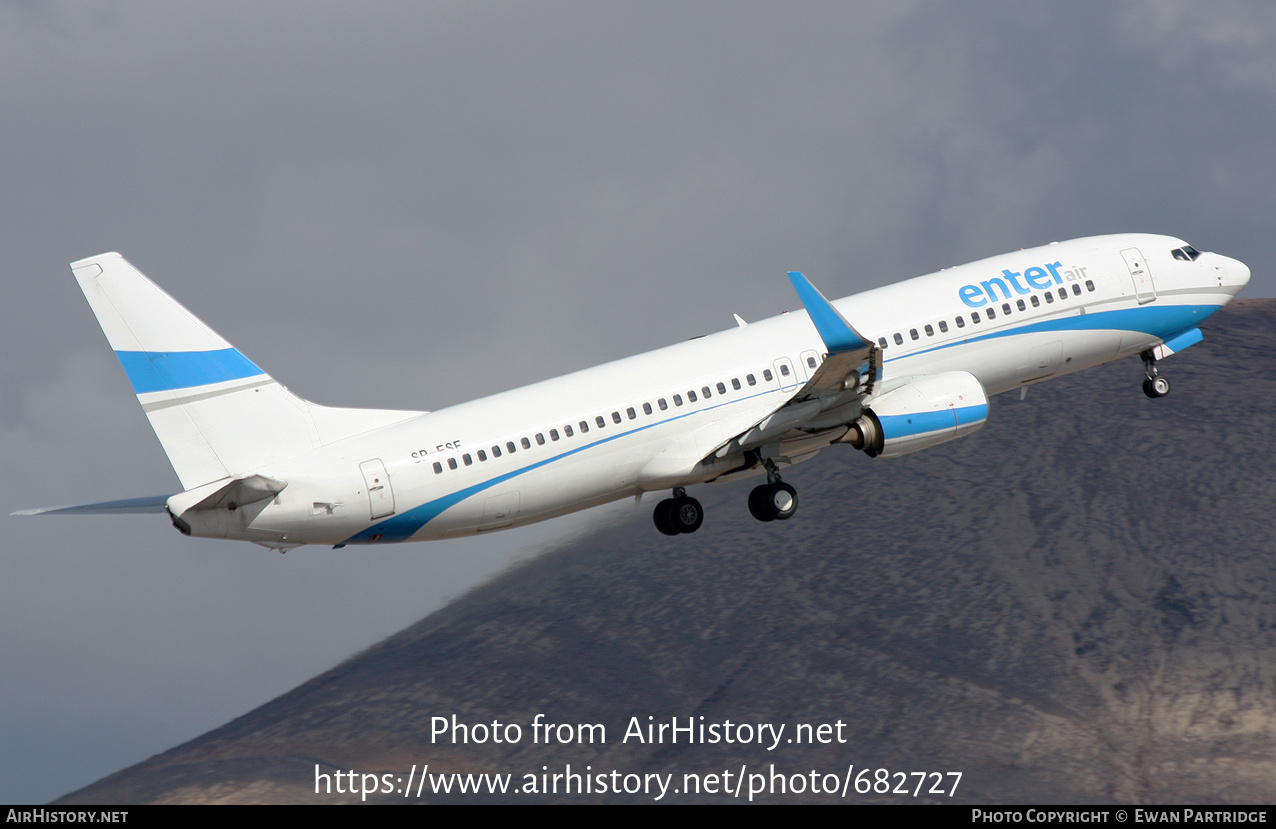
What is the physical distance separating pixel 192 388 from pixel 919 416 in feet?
68.4

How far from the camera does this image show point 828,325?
38.4 meters

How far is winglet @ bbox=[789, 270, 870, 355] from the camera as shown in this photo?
38.0 metres

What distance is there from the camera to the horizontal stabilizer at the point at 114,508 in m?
39.4

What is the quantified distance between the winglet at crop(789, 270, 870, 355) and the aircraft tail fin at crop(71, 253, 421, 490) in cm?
1351

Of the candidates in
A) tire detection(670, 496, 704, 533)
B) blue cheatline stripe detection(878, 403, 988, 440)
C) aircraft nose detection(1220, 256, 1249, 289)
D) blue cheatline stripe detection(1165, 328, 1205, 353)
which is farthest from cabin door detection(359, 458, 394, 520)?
aircraft nose detection(1220, 256, 1249, 289)

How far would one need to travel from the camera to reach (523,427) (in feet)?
130

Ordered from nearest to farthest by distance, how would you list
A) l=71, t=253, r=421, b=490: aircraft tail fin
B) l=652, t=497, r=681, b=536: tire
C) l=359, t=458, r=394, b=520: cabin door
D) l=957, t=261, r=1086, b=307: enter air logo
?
l=71, t=253, r=421, b=490: aircraft tail fin → l=359, t=458, r=394, b=520: cabin door → l=957, t=261, r=1086, b=307: enter air logo → l=652, t=497, r=681, b=536: tire

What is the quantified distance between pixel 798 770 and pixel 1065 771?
35743 mm

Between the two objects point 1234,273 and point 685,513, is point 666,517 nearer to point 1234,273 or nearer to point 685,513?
point 685,513

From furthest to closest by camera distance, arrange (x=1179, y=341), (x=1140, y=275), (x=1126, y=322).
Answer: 1. (x=1179, y=341)
2. (x=1140, y=275)
3. (x=1126, y=322)

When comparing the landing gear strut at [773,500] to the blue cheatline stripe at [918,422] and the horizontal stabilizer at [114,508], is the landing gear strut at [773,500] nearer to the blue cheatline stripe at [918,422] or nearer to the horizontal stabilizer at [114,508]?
the blue cheatline stripe at [918,422]

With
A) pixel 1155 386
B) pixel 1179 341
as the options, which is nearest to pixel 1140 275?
pixel 1179 341

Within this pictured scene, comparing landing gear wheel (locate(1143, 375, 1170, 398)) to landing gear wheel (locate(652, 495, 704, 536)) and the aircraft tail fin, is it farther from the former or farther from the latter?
the aircraft tail fin
